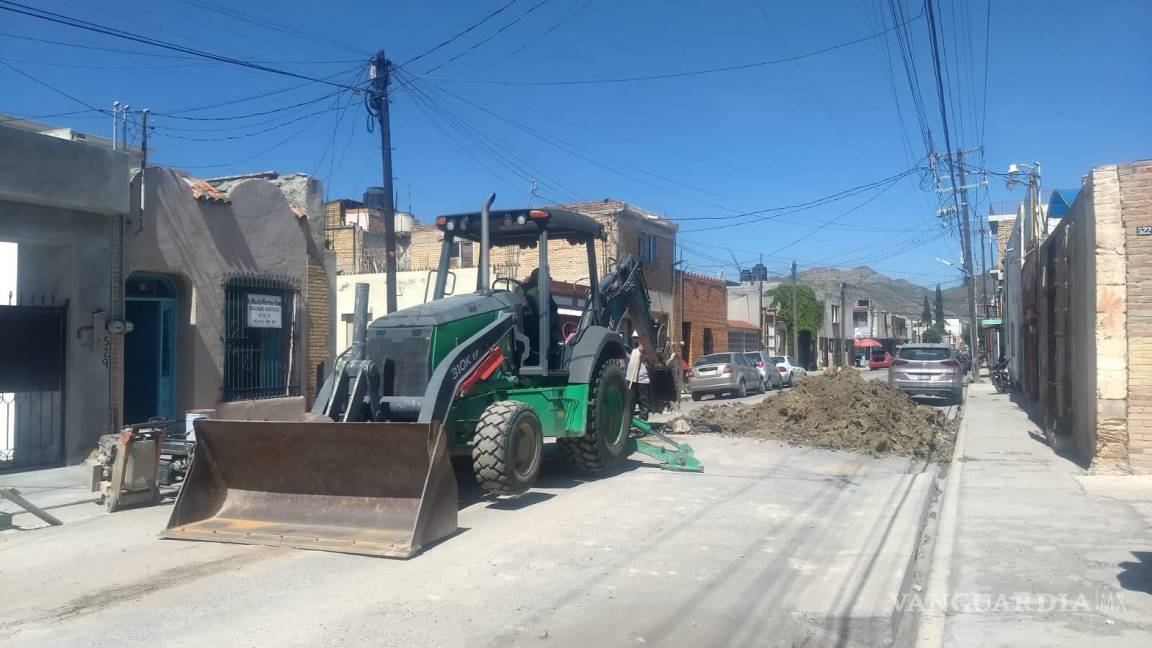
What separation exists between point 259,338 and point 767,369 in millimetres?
21292

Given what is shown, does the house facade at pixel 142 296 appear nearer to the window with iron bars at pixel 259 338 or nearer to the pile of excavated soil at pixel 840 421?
the window with iron bars at pixel 259 338

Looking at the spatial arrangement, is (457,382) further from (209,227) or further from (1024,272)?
(1024,272)

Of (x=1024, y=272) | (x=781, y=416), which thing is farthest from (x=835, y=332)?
(x=781, y=416)

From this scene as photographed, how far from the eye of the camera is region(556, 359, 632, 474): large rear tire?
999 centimetres

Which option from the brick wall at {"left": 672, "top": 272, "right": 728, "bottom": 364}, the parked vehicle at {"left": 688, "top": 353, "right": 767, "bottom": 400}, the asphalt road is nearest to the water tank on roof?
the brick wall at {"left": 672, "top": 272, "right": 728, "bottom": 364}

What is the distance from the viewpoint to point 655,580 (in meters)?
6.17

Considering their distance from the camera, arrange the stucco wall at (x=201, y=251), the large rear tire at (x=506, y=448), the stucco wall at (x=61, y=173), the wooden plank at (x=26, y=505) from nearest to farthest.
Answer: the wooden plank at (x=26, y=505)
the large rear tire at (x=506, y=448)
the stucco wall at (x=61, y=173)
the stucco wall at (x=201, y=251)

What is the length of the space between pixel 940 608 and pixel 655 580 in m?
1.91

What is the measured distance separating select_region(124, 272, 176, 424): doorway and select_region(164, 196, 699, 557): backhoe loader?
543 centimetres

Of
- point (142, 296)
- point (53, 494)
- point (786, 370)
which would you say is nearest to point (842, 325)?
point (786, 370)

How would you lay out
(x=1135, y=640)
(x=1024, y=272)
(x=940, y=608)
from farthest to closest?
(x=1024, y=272) → (x=940, y=608) → (x=1135, y=640)

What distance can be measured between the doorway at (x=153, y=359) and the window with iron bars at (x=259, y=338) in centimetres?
78

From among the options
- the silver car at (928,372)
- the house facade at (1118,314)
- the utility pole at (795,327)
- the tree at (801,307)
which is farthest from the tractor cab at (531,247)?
the tree at (801,307)

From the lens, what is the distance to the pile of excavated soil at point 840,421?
45.3 ft
